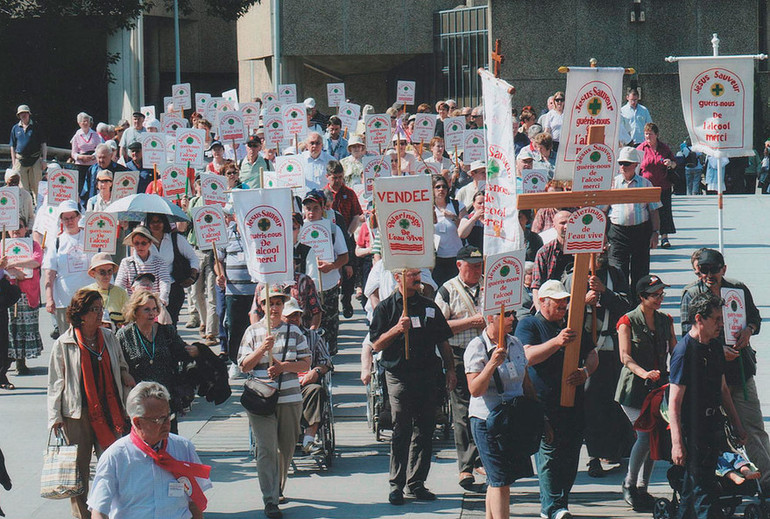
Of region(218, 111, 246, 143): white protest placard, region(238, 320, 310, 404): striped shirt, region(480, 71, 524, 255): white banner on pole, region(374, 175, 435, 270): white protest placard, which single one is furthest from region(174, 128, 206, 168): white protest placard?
region(480, 71, 524, 255): white banner on pole

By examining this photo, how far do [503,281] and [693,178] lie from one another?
21685 mm

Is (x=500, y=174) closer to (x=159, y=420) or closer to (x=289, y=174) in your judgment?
(x=159, y=420)

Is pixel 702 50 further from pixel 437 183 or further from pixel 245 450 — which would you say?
pixel 245 450

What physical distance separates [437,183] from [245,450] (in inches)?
159

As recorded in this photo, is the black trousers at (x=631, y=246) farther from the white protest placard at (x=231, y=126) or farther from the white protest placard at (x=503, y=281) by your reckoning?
the white protest placard at (x=231, y=126)

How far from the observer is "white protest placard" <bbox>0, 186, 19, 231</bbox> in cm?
1396

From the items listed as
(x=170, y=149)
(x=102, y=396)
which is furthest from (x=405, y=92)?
(x=102, y=396)

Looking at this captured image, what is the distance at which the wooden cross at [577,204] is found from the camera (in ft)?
30.4

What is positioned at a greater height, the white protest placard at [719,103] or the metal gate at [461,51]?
the metal gate at [461,51]

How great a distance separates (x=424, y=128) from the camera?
66.9ft

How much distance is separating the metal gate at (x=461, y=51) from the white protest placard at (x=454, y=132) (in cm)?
1401

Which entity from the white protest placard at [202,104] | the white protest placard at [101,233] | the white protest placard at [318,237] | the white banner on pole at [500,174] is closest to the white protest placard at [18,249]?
the white protest placard at [101,233]

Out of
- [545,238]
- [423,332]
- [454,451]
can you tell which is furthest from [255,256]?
[545,238]

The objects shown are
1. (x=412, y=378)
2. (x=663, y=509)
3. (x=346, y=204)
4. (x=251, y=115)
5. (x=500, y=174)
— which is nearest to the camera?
(x=663, y=509)
